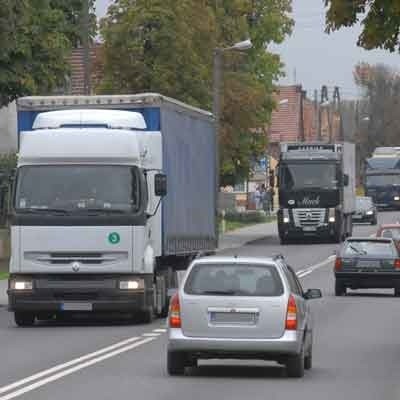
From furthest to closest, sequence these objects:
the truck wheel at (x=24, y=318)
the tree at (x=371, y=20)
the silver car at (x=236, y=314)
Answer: the truck wheel at (x=24, y=318), the tree at (x=371, y=20), the silver car at (x=236, y=314)

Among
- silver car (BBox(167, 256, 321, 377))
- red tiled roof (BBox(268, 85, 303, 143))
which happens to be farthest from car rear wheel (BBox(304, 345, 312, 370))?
red tiled roof (BBox(268, 85, 303, 143))

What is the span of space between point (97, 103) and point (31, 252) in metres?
3.19

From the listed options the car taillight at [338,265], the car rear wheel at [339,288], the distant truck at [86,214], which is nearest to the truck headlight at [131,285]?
the distant truck at [86,214]

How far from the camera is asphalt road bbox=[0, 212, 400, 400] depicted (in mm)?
17109

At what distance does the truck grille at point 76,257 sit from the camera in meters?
26.7

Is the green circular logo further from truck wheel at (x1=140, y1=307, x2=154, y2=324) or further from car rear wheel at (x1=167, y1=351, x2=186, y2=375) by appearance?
car rear wheel at (x1=167, y1=351, x2=186, y2=375)

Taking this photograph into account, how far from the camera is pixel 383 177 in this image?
103062 mm

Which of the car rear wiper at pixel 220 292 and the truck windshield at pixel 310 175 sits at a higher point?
the truck windshield at pixel 310 175

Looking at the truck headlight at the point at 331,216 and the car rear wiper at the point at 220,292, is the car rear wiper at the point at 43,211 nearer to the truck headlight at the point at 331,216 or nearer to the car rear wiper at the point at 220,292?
the car rear wiper at the point at 220,292

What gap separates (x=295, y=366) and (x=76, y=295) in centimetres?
873

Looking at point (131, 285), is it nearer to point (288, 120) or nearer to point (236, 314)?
point (236, 314)

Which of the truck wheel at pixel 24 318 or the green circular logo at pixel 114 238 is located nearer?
the green circular logo at pixel 114 238

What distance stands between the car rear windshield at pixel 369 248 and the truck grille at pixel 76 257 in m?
12.6

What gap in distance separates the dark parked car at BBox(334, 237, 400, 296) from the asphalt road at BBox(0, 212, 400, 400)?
269 inches
